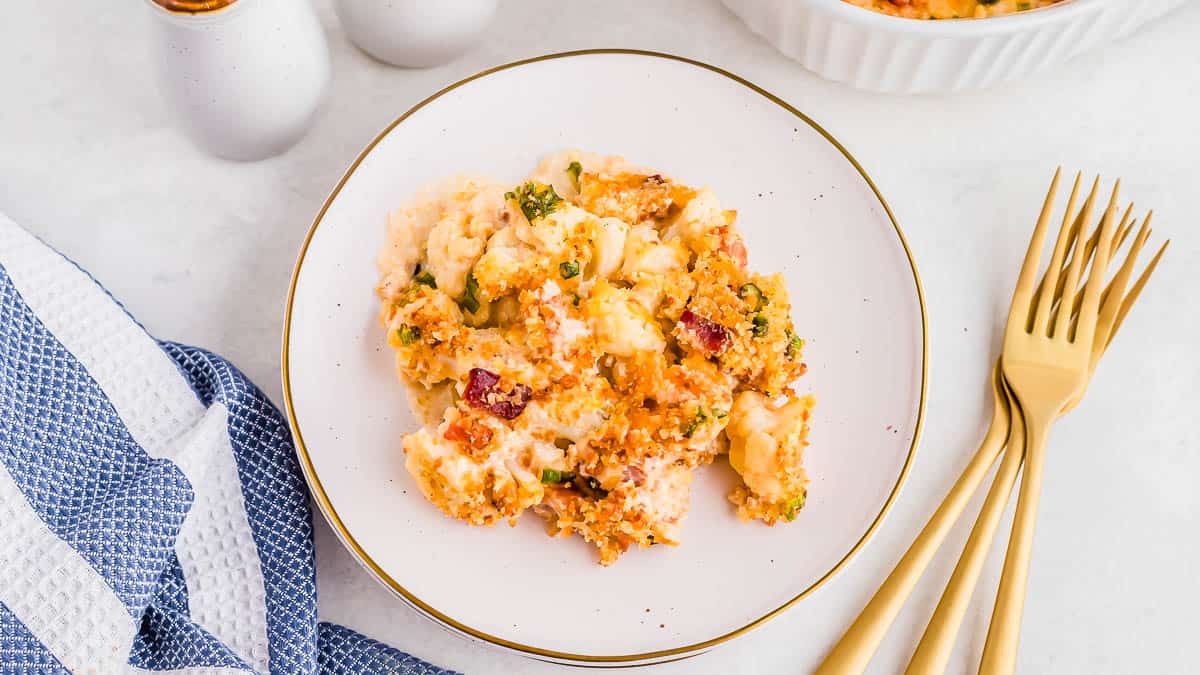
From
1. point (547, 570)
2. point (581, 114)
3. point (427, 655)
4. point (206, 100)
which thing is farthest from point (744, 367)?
point (206, 100)

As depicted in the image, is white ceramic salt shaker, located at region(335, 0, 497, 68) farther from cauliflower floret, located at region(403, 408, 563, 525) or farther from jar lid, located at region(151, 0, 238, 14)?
cauliflower floret, located at region(403, 408, 563, 525)

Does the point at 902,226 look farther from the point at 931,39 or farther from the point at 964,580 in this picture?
the point at 964,580

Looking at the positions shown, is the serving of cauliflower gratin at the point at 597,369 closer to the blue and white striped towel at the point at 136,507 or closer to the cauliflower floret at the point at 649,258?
the cauliflower floret at the point at 649,258

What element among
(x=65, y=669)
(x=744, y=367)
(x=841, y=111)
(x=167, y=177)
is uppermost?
(x=841, y=111)

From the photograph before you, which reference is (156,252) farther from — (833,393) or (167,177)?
(833,393)

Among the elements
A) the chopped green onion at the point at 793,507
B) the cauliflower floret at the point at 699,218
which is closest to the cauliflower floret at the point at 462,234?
the cauliflower floret at the point at 699,218

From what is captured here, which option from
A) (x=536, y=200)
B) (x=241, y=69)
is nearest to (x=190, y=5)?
(x=241, y=69)
